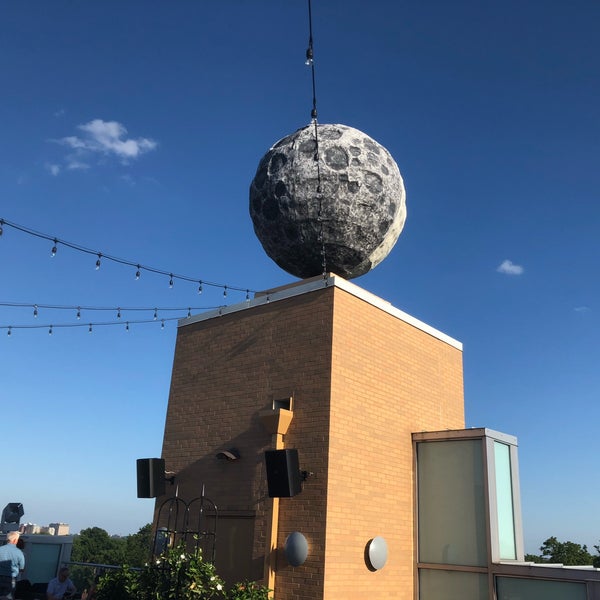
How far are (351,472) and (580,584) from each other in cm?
329

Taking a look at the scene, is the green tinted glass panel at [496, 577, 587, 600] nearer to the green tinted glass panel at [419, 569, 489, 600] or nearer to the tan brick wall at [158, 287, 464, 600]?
the green tinted glass panel at [419, 569, 489, 600]

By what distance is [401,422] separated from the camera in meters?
10.3

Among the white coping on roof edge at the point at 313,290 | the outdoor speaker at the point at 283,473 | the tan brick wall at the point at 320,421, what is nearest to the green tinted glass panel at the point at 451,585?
the tan brick wall at the point at 320,421

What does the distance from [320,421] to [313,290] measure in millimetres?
2065

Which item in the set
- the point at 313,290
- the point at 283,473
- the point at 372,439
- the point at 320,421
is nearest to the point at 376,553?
the point at 372,439

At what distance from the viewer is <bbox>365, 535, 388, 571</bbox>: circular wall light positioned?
28.7ft

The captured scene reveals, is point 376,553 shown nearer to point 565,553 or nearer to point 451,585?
point 451,585

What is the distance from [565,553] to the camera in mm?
34625

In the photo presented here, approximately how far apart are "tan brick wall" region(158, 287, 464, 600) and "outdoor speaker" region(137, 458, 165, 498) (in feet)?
2.31

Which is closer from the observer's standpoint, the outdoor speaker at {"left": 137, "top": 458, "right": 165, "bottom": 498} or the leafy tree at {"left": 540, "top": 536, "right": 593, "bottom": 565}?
the outdoor speaker at {"left": 137, "top": 458, "right": 165, "bottom": 498}

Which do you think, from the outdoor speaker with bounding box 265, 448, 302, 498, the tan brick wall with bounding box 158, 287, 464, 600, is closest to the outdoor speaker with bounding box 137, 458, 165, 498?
the tan brick wall with bounding box 158, 287, 464, 600

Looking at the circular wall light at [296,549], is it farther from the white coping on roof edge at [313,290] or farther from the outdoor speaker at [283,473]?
the white coping on roof edge at [313,290]

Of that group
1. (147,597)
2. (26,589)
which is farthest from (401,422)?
(26,589)

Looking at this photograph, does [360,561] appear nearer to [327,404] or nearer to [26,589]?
[327,404]
